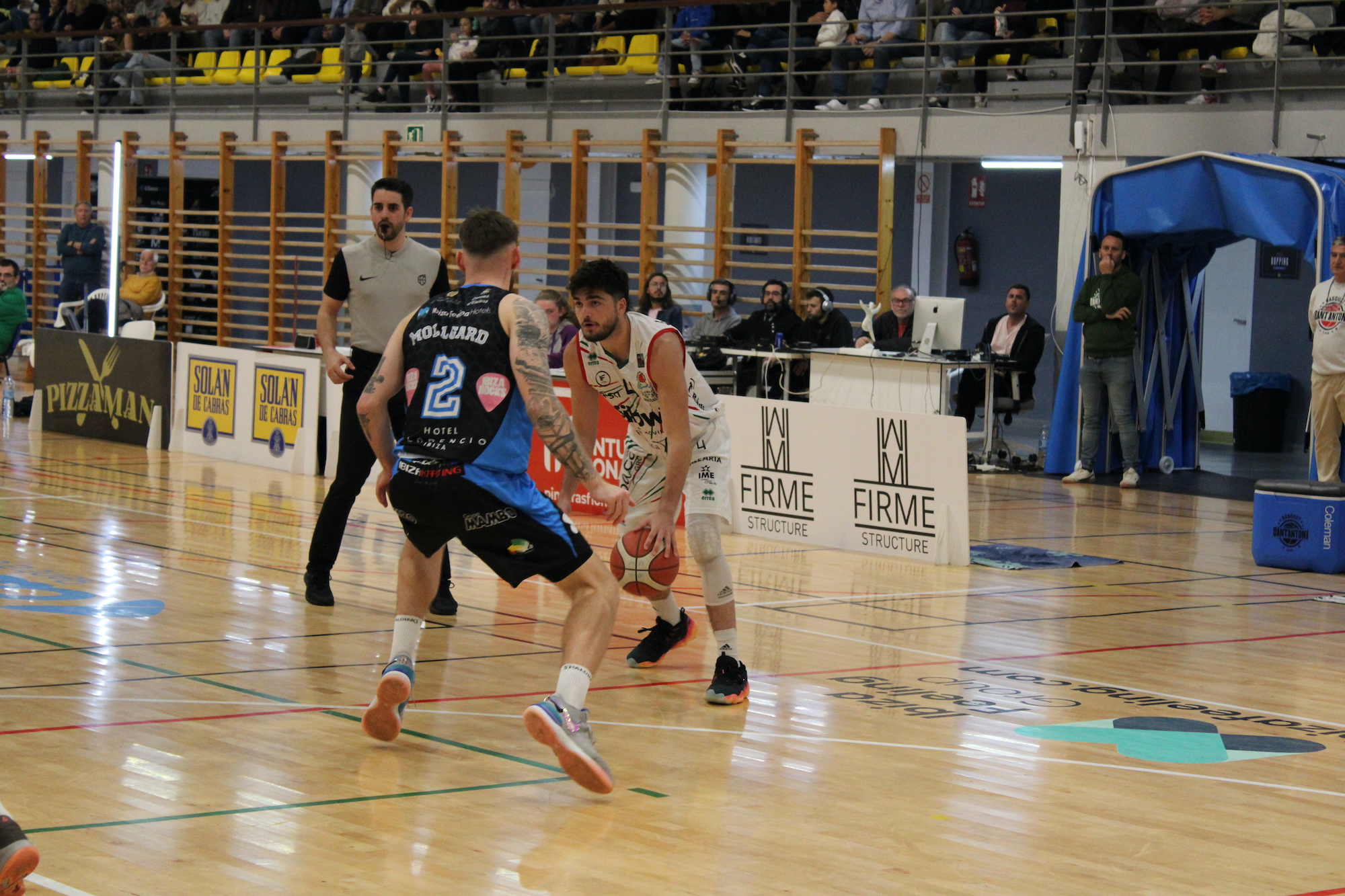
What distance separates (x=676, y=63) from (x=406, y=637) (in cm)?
1482

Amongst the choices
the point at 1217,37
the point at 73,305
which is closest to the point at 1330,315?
the point at 1217,37

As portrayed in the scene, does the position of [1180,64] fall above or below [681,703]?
above

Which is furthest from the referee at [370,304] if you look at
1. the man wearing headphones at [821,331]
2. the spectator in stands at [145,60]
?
the spectator in stands at [145,60]

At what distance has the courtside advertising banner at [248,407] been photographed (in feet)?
43.9

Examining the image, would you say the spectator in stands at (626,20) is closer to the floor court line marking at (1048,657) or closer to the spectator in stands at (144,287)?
the spectator in stands at (144,287)

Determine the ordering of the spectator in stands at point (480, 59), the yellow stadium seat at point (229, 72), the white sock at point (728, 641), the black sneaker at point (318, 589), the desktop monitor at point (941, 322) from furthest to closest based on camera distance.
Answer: the yellow stadium seat at point (229, 72) < the spectator in stands at point (480, 59) < the desktop monitor at point (941, 322) < the black sneaker at point (318, 589) < the white sock at point (728, 641)

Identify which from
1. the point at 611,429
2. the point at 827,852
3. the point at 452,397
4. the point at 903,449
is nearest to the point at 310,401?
the point at 611,429

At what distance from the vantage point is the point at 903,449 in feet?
32.4

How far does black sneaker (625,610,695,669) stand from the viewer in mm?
6465

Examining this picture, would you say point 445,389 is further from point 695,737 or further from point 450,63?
point 450,63

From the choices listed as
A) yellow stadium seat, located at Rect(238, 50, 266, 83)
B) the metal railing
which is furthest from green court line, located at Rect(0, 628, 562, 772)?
yellow stadium seat, located at Rect(238, 50, 266, 83)

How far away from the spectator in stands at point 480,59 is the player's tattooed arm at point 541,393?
14.6 m

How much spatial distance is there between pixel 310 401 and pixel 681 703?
26.9 ft

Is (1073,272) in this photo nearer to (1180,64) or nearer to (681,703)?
(1180,64)
